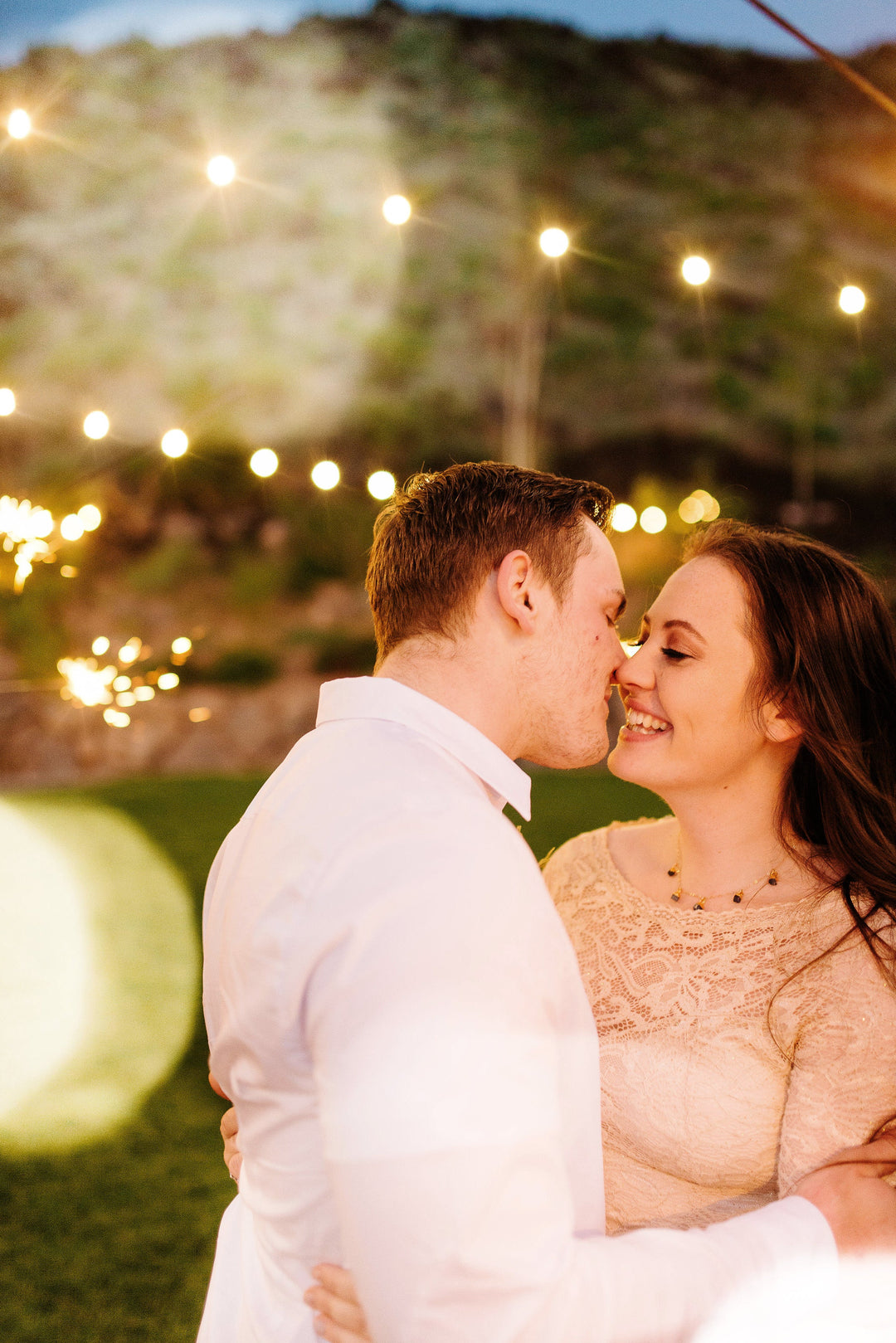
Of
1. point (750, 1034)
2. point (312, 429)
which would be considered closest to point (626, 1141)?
point (750, 1034)

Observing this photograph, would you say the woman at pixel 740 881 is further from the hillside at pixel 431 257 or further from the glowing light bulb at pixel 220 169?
the hillside at pixel 431 257

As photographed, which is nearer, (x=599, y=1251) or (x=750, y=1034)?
(x=599, y=1251)

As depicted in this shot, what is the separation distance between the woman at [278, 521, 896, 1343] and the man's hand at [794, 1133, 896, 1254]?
0.37ft

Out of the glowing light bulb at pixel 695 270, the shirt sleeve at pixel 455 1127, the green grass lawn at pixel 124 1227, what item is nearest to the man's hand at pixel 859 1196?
the shirt sleeve at pixel 455 1127

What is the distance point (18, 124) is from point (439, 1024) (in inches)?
110

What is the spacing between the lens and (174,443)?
11.0 feet

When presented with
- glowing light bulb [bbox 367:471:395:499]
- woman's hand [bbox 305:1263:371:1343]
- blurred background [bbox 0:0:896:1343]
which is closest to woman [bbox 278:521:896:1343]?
woman's hand [bbox 305:1263:371:1343]

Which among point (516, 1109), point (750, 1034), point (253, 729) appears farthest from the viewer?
point (253, 729)

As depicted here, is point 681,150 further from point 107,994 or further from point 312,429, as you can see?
point 107,994

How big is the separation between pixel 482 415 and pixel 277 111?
22.6ft

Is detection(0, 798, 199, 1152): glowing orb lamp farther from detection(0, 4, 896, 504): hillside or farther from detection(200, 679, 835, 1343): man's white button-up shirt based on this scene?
detection(0, 4, 896, 504): hillside

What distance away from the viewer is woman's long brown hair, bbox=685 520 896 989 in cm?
181

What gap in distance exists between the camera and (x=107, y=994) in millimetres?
4410

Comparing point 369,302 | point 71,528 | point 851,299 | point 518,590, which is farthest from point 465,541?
point 369,302
